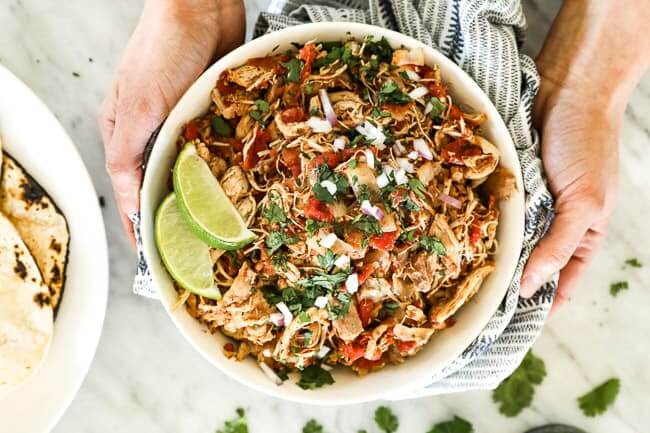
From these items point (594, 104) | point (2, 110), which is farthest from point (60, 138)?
point (594, 104)

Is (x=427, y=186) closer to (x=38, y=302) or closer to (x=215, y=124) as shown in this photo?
(x=215, y=124)

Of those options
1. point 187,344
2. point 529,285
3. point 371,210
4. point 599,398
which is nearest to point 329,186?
point 371,210

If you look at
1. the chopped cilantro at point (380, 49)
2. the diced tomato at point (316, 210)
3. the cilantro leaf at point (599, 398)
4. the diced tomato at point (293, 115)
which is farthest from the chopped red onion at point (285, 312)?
the cilantro leaf at point (599, 398)

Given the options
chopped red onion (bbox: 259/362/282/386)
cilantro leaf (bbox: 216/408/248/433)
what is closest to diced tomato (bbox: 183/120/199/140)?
chopped red onion (bbox: 259/362/282/386)

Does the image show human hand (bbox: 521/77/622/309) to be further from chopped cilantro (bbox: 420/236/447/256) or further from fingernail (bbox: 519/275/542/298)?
chopped cilantro (bbox: 420/236/447/256)

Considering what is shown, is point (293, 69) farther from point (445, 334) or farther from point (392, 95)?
point (445, 334)

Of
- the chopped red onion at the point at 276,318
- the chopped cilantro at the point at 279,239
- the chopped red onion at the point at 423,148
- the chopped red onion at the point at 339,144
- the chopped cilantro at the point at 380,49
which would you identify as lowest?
the chopped red onion at the point at 276,318

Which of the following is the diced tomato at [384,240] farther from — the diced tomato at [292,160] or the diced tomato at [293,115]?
the diced tomato at [293,115]
